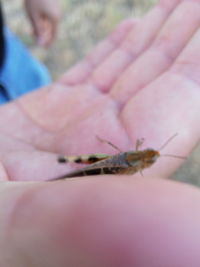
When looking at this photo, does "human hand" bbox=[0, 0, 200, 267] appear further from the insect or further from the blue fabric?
the blue fabric

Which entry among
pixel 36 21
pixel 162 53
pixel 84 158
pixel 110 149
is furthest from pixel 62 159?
pixel 36 21

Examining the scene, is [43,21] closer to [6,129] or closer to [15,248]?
[6,129]

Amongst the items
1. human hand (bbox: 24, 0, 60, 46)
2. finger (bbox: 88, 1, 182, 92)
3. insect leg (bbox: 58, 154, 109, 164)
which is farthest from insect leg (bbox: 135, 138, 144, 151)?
human hand (bbox: 24, 0, 60, 46)

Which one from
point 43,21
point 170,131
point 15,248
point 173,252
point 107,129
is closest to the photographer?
point 173,252

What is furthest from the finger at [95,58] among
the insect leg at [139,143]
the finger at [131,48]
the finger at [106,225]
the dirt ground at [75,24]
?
the dirt ground at [75,24]

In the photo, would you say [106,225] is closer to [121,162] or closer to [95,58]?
[121,162]

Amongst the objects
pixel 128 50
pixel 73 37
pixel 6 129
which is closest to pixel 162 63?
pixel 128 50

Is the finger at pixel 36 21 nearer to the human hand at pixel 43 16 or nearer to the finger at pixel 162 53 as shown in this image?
the human hand at pixel 43 16
